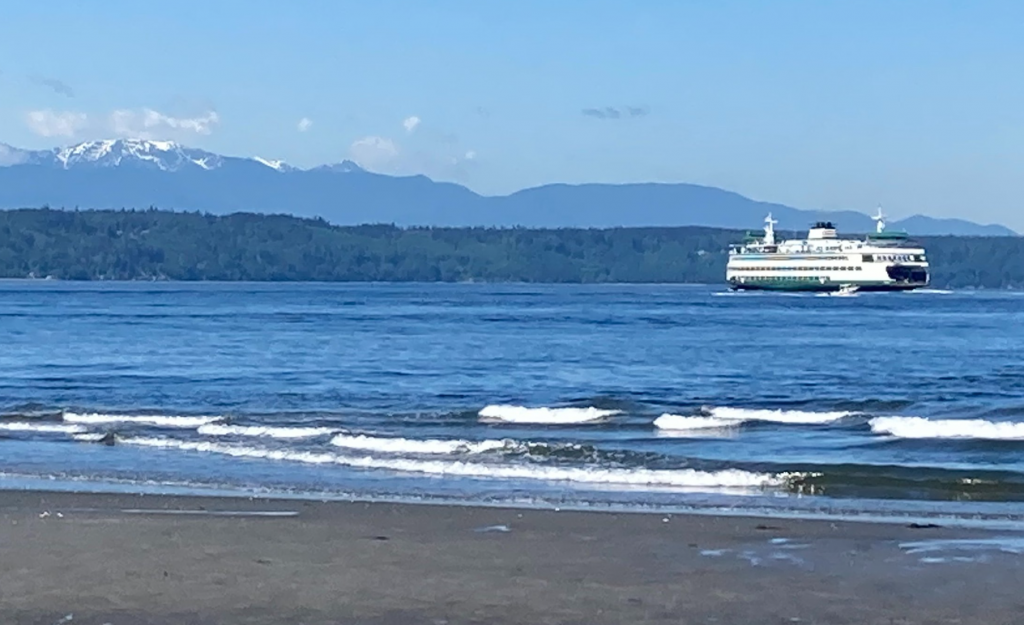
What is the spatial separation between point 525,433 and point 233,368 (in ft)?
65.5

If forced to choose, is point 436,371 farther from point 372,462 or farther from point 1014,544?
point 1014,544

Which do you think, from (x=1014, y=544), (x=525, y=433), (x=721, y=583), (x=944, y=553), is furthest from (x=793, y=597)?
(x=525, y=433)

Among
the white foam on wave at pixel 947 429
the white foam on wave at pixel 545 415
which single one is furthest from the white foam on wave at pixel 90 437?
the white foam on wave at pixel 947 429

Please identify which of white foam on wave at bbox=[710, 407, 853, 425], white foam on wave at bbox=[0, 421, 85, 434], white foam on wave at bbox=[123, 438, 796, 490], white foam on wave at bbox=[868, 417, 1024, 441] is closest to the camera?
white foam on wave at bbox=[123, 438, 796, 490]

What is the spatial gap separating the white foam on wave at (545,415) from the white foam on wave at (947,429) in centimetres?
520

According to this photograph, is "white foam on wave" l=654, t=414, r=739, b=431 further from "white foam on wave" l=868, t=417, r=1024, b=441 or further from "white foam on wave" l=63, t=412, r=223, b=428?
"white foam on wave" l=63, t=412, r=223, b=428

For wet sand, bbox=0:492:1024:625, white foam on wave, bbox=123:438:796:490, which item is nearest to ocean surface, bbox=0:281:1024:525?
white foam on wave, bbox=123:438:796:490

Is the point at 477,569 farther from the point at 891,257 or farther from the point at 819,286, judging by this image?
the point at 891,257

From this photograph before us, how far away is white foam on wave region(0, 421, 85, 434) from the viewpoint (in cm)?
2769

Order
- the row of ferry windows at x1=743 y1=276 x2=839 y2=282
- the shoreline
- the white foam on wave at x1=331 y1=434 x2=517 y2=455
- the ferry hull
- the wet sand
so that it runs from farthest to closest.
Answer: the row of ferry windows at x1=743 y1=276 x2=839 y2=282 → the ferry hull → the white foam on wave at x1=331 y1=434 x2=517 y2=455 → the shoreline → the wet sand

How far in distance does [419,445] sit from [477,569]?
11.7 meters

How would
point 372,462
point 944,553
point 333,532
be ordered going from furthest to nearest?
point 372,462
point 333,532
point 944,553

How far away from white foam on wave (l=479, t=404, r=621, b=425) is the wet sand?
13.3m

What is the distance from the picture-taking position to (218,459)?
2269 centimetres
